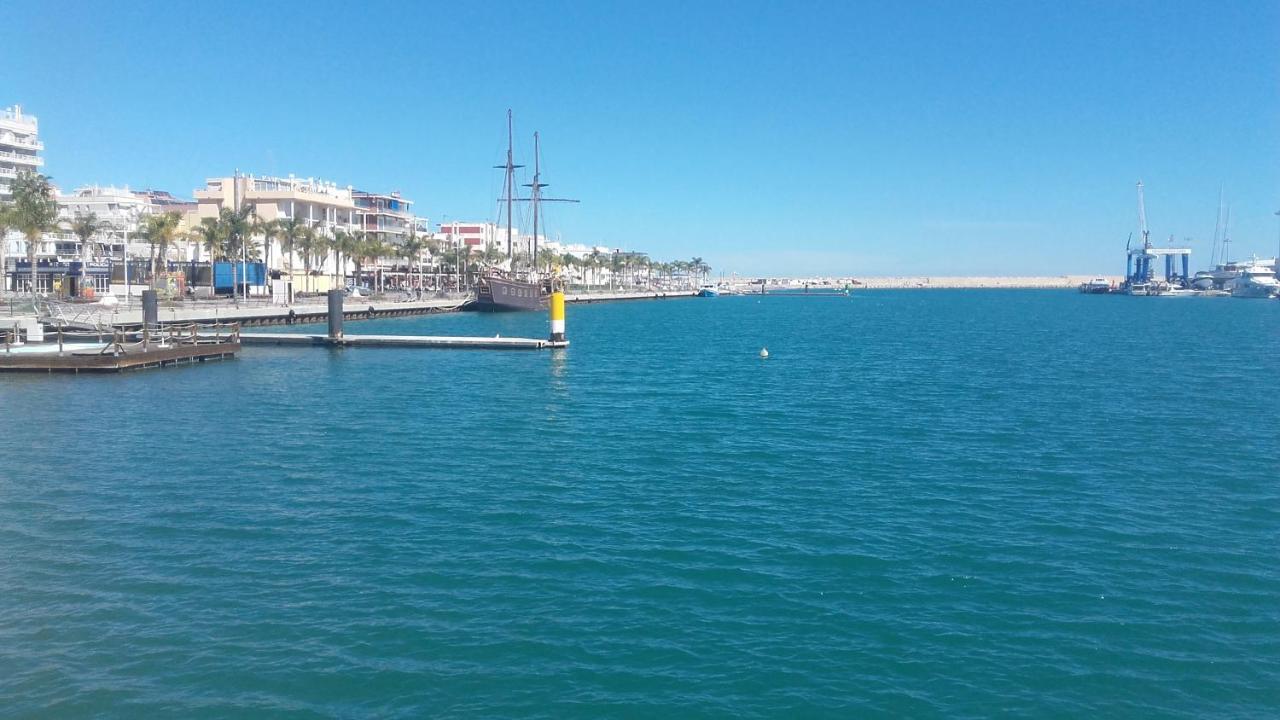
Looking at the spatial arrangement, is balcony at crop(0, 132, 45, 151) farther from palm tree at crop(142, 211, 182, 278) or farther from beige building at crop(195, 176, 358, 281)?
palm tree at crop(142, 211, 182, 278)

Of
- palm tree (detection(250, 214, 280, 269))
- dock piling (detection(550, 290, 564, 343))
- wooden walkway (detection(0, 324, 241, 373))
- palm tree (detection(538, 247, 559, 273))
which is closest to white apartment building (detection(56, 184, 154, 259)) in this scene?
palm tree (detection(250, 214, 280, 269))

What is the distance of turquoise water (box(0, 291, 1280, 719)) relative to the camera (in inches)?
498

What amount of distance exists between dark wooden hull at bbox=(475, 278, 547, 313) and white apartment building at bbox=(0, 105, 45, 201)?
53.3 m

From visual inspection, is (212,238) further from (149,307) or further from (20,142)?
(149,307)

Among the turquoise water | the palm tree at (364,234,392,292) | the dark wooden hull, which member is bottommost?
the turquoise water

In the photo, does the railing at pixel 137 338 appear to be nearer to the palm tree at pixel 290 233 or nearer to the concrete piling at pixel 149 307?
the concrete piling at pixel 149 307

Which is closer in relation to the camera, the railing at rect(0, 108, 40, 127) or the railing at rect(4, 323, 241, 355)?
the railing at rect(4, 323, 241, 355)

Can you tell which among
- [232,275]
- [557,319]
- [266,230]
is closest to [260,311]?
[232,275]

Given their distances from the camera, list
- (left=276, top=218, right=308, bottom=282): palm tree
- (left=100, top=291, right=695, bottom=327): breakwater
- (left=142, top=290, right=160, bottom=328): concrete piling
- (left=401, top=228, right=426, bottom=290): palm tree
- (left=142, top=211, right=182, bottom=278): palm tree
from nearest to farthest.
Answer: (left=142, top=290, right=160, bottom=328): concrete piling, (left=100, top=291, right=695, bottom=327): breakwater, (left=142, top=211, right=182, bottom=278): palm tree, (left=276, top=218, right=308, bottom=282): palm tree, (left=401, top=228, right=426, bottom=290): palm tree

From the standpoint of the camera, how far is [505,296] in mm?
119750

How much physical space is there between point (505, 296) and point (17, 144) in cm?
5869

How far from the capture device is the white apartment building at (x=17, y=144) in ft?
360

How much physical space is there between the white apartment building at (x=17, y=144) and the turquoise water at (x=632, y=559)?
90182 millimetres

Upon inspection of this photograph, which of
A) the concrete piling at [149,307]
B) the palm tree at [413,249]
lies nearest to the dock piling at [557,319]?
the concrete piling at [149,307]
